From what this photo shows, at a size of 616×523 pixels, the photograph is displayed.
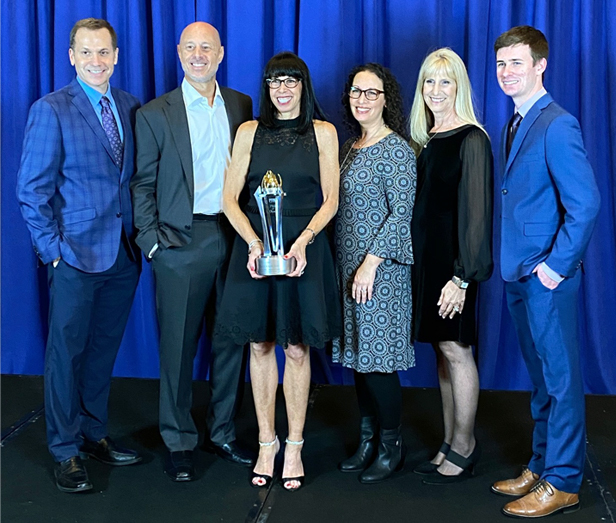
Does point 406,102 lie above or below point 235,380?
above

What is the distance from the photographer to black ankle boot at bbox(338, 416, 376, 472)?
2979 millimetres

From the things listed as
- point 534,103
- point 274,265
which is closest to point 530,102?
point 534,103

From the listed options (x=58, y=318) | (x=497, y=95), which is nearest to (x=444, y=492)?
(x=58, y=318)

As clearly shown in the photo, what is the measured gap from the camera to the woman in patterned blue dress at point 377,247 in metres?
2.73

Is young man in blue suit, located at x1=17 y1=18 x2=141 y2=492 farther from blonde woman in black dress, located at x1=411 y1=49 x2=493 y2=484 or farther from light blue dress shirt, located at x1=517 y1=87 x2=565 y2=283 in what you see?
light blue dress shirt, located at x1=517 y1=87 x2=565 y2=283

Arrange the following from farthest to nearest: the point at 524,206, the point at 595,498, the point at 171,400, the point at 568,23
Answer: the point at 568,23, the point at 171,400, the point at 595,498, the point at 524,206

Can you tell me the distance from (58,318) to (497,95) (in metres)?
2.34

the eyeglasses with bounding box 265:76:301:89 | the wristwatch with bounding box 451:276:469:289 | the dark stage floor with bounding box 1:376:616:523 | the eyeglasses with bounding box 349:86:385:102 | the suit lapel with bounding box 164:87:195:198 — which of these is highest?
the eyeglasses with bounding box 265:76:301:89

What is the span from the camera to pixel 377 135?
9.18 ft

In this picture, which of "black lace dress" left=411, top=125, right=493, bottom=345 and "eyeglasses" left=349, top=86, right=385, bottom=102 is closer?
"black lace dress" left=411, top=125, right=493, bottom=345

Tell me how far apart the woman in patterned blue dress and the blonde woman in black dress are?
0.07 meters

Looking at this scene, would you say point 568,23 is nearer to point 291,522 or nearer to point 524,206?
point 524,206

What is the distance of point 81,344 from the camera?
294 centimetres

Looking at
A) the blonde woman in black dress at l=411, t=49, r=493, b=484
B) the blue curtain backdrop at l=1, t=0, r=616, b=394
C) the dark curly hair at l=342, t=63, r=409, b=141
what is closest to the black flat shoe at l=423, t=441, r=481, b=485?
the blonde woman in black dress at l=411, t=49, r=493, b=484
